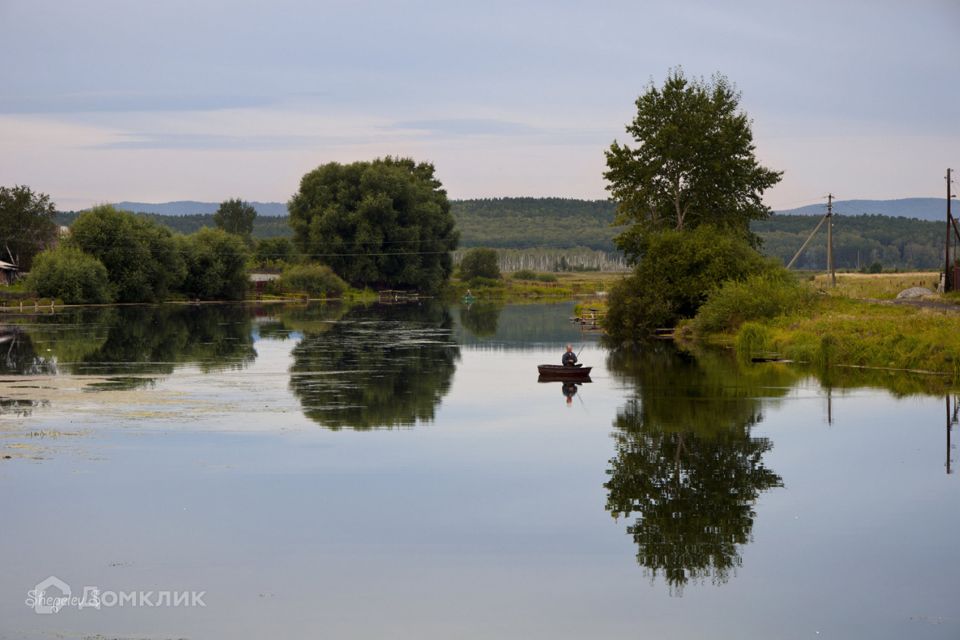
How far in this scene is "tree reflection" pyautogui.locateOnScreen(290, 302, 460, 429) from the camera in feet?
94.1

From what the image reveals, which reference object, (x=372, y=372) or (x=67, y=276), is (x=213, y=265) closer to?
(x=67, y=276)

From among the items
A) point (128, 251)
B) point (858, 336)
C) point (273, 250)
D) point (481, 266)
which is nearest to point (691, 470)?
point (858, 336)

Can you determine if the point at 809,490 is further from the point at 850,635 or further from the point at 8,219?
the point at 8,219

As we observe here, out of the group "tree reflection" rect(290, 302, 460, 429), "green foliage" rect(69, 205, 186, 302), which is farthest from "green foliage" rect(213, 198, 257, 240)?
"tree reflection" rect(290, 302, 460, 429)

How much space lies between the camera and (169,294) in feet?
347

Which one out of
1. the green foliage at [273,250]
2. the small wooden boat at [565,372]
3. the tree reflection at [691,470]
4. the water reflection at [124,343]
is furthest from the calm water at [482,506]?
the green foliage at [273,250]

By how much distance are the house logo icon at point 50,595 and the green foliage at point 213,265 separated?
307 ft

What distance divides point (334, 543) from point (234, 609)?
9.37 feet

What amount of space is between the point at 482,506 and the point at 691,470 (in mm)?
4748

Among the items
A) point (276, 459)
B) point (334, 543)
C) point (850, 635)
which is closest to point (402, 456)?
point (276, 459)

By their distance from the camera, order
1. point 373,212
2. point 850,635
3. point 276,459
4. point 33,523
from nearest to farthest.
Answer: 1. point 850,635
2. point 33,523
3. point 276,459
4. point 373,212

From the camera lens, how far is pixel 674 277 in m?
56.2

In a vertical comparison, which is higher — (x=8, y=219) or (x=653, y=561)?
(x=8, y=219)

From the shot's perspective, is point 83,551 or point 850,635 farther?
point 83,551
